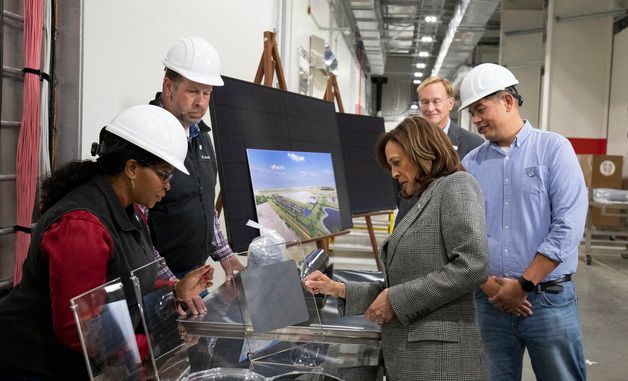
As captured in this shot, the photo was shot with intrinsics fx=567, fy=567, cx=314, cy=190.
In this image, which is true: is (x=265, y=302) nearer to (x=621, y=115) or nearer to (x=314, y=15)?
(x=314, y=15)

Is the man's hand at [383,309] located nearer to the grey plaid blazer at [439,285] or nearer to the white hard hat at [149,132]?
the grey plaid blazer at [439,285]

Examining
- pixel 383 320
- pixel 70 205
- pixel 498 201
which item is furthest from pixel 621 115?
pixel 70 205

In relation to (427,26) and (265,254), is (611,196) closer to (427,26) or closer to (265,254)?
(427,26)

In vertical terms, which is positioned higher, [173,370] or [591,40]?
[591,40]

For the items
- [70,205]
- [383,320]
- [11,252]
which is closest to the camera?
[70,205]

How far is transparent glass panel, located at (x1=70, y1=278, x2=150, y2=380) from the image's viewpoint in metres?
0.89

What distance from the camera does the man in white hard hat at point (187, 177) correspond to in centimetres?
198

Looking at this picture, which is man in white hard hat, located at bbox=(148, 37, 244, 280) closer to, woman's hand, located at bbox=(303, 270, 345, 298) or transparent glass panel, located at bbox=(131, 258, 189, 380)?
woman's hand, located at bbox=(303, 270, 345, 298)

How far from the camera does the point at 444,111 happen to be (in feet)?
9.81

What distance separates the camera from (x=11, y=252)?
1750 mm

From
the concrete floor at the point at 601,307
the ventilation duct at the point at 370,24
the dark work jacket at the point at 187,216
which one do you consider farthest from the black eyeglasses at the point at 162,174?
the ventilation duct at the point at 370,24

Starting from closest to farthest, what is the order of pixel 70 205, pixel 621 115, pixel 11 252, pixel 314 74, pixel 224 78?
pixel 70 205 → pixel 11 252 → pixel 224 78 → pixel 314 74 → pixel 621 115

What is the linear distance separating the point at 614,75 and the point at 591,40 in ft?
2.23

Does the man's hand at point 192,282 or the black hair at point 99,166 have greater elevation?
the black hair at point 99,166
